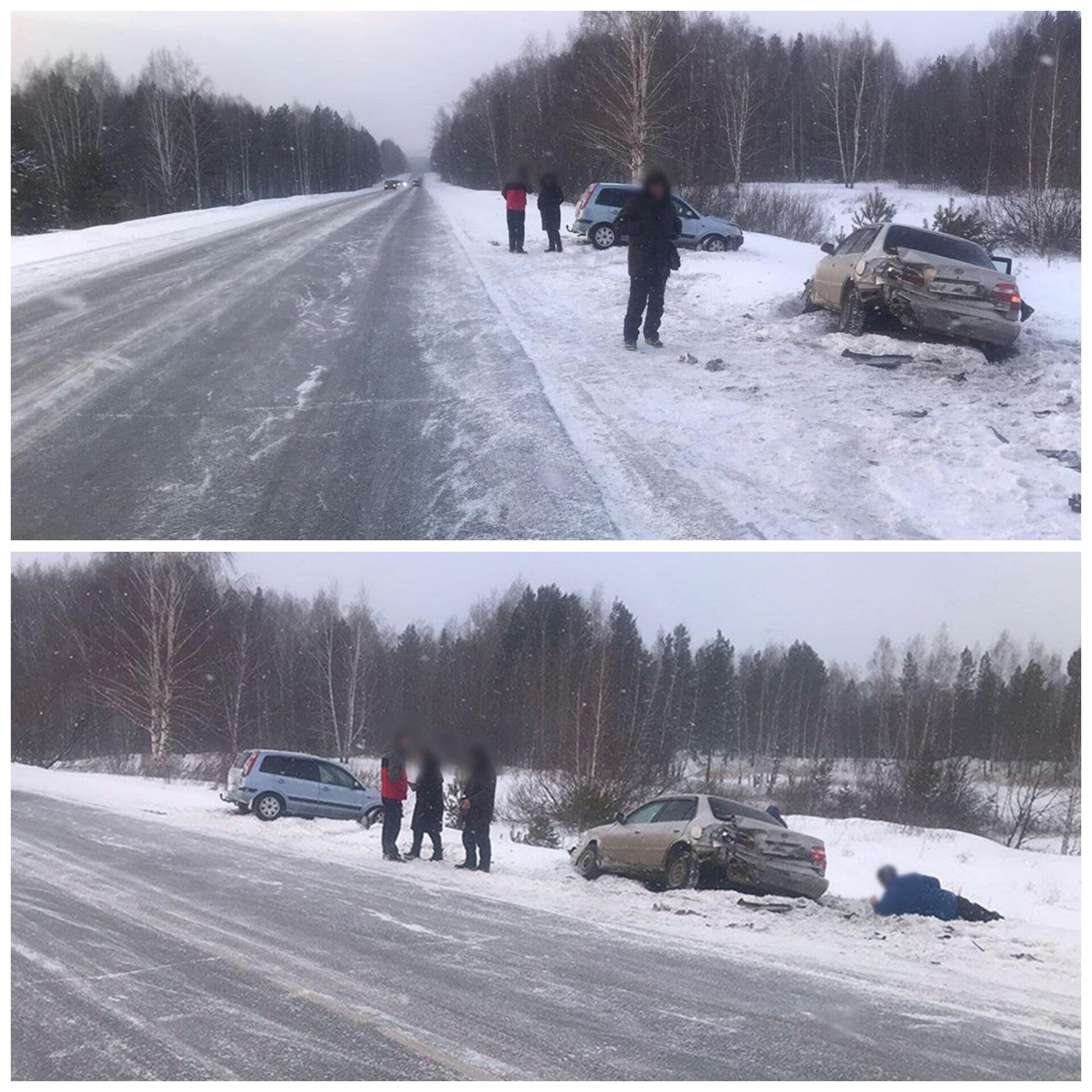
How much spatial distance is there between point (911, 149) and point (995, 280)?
4010 millimetres

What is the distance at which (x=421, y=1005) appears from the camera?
5410 mm

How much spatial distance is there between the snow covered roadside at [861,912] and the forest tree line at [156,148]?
579 cm

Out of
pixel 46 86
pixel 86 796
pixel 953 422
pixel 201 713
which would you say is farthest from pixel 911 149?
pixel 86 796

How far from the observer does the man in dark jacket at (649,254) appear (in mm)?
9844

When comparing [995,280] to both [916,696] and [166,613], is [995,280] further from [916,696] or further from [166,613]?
[166,613]

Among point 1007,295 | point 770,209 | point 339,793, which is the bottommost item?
point 339,793

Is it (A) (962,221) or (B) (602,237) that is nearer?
(A) (962,221)

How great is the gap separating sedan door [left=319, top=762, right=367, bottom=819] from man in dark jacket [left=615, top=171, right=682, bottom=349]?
4.75 metres

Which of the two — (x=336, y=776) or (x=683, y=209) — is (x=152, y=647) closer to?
(x=336, y=776)

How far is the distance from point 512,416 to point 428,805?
11.1 ft

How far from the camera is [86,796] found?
11242 millimetres

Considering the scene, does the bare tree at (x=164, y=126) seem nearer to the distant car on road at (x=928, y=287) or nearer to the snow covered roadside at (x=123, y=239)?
the snow covered roadside at (x=123, y=239)

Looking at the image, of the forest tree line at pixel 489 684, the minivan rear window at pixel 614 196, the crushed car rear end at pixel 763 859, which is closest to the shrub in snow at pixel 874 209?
the minivan rear window at pixel 614 196

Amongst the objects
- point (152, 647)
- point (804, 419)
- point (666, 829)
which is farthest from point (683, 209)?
point (152, 647)
